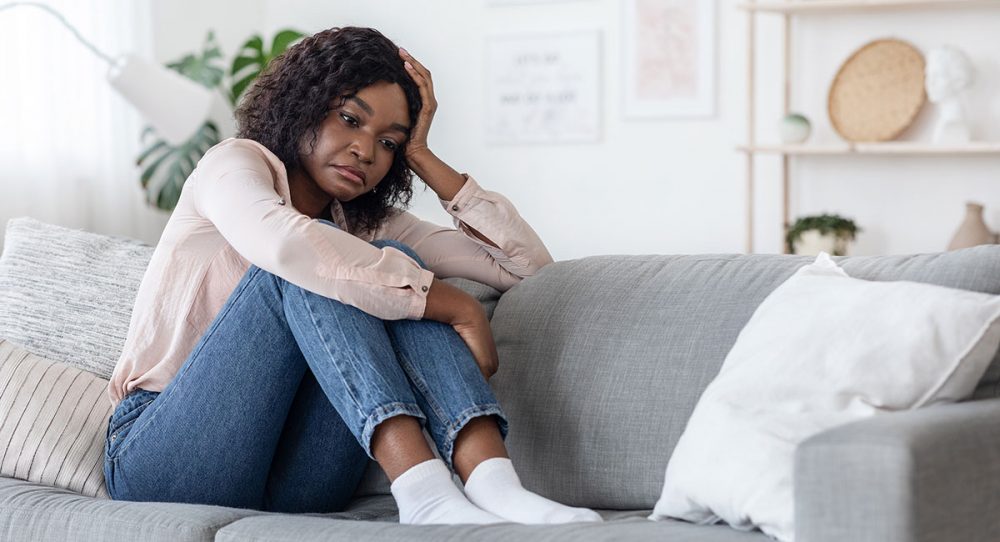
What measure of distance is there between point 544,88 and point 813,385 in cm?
329

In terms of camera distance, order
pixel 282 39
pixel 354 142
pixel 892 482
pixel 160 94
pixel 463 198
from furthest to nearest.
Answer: pixel 282 39
pixel 160 94
pixel 463 198
pixel 354 142
pixel 892 482

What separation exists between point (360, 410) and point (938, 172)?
3.00 metres

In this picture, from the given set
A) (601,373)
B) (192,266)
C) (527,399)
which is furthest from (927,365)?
(192,266)

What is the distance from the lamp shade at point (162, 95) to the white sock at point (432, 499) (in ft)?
7.83

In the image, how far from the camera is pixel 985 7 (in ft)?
12.6

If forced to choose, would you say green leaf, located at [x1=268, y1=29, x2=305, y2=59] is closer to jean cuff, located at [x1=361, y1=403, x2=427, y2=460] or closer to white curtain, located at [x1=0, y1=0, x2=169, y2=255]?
white curtain, located at [x1=0, y1=0, x2=169, y2=255]

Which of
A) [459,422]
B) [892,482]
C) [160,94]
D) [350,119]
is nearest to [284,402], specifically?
[459,422]

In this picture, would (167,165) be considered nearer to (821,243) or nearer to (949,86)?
(821,243)

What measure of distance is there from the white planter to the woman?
6.71ft

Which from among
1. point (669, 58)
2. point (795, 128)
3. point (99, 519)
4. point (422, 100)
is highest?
point (669, 58)

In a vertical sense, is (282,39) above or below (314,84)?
above

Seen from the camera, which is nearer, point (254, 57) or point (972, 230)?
point (972, 230)

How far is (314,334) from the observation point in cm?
157

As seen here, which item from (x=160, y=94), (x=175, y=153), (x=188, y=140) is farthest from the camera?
(x=175, y=153)
